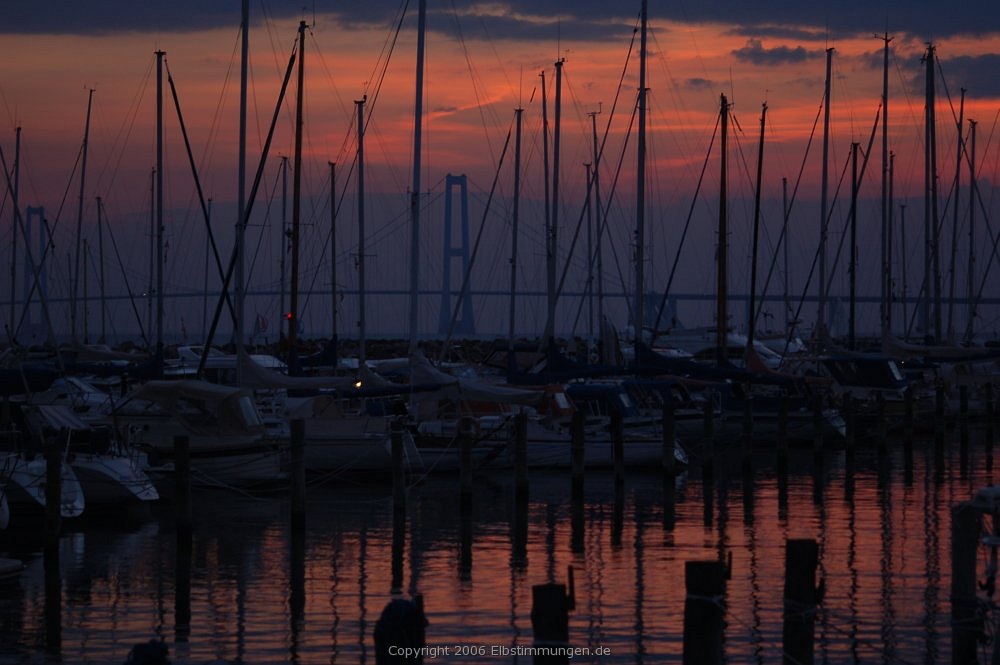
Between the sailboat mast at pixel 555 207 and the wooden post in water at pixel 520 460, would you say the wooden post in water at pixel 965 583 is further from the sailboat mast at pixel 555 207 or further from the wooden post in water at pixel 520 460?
the sailboat mast at pixel 555 207

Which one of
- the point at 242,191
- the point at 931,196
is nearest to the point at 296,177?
the point at 242,191

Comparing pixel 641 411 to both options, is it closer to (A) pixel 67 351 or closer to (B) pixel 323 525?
(B) pixel 323 525

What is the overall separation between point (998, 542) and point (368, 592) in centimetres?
769

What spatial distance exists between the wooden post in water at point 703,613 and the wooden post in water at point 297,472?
1030 cm

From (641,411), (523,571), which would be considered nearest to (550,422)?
(641,411)

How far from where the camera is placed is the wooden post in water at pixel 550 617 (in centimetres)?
883

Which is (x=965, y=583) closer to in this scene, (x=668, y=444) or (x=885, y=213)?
(x=668, y=444)

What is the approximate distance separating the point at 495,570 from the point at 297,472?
126 inches

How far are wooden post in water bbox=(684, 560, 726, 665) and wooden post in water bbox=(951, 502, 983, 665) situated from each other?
2.04 meters

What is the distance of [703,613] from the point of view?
29.3ft

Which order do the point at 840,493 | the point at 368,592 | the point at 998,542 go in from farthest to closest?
the point at 840,493
the point at 368,592
the point at 998,542

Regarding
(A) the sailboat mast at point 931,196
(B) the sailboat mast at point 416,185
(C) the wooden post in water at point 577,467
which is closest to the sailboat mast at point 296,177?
(B) the sailboat mast at point 416,185

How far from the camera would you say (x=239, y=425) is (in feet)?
77.3

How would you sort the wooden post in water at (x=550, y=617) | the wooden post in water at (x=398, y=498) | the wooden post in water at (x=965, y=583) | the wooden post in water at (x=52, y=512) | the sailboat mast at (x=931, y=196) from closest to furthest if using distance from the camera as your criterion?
the wooden post in water at (x=550, y=617) < the wooden post in water at (x=965, y=583) < the wooden post in water at (x=52, y=512) < the wooden post in water at (x=398, y=498) < the sailboat mast at (x=931, y=196)
